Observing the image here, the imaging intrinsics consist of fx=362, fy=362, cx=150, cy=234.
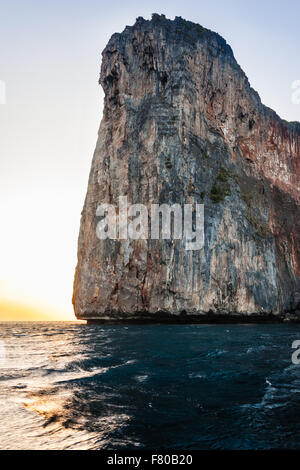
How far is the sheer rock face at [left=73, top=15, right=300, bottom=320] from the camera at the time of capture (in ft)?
127

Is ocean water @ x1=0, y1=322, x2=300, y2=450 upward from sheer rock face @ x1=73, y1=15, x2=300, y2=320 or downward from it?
downward

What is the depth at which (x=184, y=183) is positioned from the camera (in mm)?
40344

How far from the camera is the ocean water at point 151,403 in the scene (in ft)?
15.7

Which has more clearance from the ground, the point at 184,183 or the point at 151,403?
the point at 184,183

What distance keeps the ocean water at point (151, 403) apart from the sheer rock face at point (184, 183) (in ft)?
88.0

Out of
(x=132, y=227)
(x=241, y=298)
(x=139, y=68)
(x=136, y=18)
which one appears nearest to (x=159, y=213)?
(x=132, y=227)

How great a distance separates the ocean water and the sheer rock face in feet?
→ 88.0

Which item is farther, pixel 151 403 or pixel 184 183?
pixel 184 183

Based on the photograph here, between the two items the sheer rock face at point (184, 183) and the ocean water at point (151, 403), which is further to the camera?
the sheer rock face at point (184, 183)

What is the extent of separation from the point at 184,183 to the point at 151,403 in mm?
35065

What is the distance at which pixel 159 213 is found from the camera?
39.2m

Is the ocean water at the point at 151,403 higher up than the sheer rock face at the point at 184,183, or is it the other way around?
the sheer rock face at the point at 184,183

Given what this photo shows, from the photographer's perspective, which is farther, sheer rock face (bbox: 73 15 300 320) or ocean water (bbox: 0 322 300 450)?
sheer rock face (bbox: 73 15 300 320)
